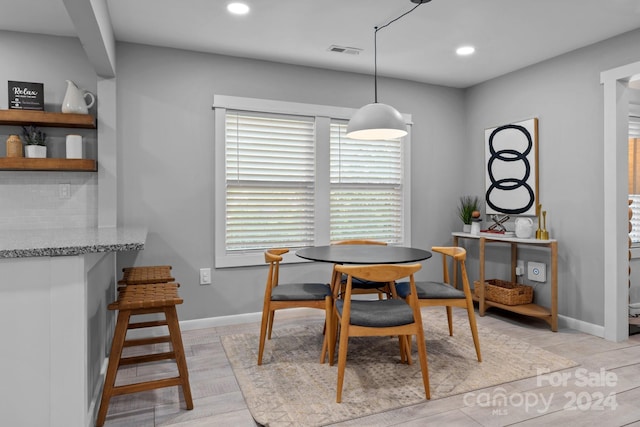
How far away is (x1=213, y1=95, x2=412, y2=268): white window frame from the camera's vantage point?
3.72 meters

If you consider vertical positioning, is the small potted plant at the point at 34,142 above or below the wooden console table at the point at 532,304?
above

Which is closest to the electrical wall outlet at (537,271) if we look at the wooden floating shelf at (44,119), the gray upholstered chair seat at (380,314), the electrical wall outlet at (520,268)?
the electrical wall outlet at (520,268)

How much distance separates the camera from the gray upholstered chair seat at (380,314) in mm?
2316

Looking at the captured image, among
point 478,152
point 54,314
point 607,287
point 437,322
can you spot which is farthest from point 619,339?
point 54,314

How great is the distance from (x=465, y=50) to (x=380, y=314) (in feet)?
8.60

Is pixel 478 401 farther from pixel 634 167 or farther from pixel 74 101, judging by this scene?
pixel 74 101

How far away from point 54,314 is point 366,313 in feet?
5.17

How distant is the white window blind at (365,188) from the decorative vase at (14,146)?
2.65m

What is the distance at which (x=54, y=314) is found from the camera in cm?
177

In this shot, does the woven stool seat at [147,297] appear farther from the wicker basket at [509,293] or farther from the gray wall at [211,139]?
the wicker basket at [509,293]

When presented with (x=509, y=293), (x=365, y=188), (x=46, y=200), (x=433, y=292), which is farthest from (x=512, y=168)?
(x=46, y=200)

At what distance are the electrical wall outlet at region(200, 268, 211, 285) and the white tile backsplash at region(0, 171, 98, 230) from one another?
0.97 metres

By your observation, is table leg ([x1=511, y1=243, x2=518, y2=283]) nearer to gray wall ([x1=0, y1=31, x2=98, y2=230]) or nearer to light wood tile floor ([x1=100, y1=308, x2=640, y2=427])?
light wood tile floor ([x1=100, y1=308, x2=640, y2=427])

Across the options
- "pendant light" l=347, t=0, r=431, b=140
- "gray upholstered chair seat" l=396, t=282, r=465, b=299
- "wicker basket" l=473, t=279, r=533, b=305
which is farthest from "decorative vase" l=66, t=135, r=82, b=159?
"wicker basket" l=473, t=279, r=533, b=305
